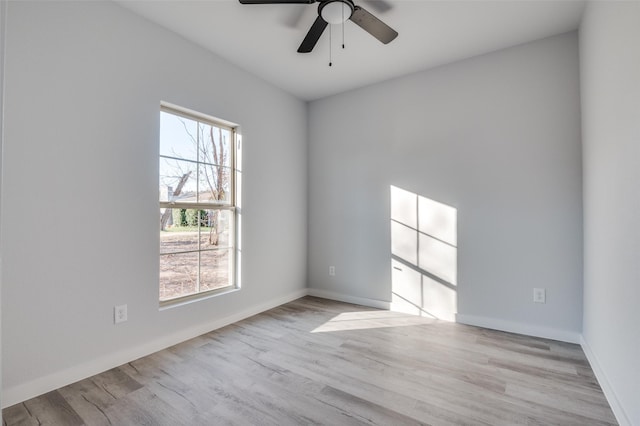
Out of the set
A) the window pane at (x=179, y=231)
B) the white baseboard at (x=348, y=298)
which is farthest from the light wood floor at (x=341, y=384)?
the window pane at (x=179, y=231)

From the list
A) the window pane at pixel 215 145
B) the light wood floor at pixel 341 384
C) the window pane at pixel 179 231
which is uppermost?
the window pane at pixel 215 145

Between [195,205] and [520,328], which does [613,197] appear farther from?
[195,205]

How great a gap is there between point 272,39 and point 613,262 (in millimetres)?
2937

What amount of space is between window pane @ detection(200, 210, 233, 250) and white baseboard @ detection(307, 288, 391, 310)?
4.78 ft

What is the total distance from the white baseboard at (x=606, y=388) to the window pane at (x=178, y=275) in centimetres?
305

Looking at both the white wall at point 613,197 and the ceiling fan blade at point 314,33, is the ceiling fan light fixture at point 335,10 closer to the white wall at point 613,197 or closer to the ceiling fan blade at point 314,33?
the ceiling fan blade at point 314,33

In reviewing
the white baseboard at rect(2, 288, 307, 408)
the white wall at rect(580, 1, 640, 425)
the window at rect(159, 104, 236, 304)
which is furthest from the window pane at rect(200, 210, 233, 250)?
the white wall at rect(580, 1, 640, 425)

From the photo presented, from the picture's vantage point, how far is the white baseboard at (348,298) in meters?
3.61

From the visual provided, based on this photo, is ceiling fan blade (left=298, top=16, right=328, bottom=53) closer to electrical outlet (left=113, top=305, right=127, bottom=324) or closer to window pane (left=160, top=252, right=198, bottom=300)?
window pane (left=160, top=252, right=198, bottom=300)

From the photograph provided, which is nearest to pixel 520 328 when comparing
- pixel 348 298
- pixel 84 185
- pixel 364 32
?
pixel 348 298

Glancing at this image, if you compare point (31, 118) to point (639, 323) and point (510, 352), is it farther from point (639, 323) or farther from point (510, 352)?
point (510, 352)

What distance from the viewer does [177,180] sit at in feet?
9.10

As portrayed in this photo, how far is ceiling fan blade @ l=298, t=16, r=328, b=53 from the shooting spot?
2181 mm

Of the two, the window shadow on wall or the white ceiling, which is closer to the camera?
the white ceiling
